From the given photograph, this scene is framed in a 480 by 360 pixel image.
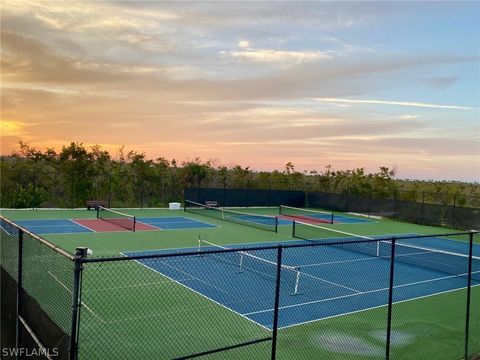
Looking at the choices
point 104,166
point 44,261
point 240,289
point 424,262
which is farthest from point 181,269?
point 104,166

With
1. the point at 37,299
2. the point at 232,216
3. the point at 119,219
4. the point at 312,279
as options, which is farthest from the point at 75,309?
the point at 232,216

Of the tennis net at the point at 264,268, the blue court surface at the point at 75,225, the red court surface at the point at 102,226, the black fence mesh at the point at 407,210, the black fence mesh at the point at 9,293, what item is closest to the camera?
the black fence mesh at the point at 9,293

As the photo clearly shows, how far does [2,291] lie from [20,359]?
5.90ft

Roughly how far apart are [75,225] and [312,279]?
14.1m

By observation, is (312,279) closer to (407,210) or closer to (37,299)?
(37,299)

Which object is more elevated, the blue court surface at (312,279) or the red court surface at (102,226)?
the red court surface at (102,226)

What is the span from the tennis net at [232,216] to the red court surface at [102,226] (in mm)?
5856

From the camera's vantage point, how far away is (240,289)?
13.1 meters

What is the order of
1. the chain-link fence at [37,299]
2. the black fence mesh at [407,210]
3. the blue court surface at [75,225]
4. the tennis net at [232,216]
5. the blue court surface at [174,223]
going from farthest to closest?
the black fence mesh at [407,210]
the tennis net at [232,216]
the blue court surface at [174,223]
the blue court surface at [75,225]
the chain-link fence at [37,299]

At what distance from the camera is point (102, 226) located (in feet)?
78.4

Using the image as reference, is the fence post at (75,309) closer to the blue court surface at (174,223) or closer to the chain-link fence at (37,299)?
the chain-link fence at (37,299)

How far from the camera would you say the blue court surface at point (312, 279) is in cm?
1177

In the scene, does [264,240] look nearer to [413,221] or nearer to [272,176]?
[413,221]

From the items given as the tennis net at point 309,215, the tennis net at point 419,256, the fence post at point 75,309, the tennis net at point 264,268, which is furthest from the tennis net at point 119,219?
the fence post at point 75,309
